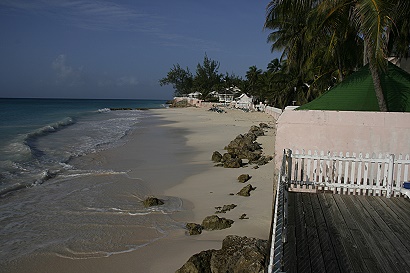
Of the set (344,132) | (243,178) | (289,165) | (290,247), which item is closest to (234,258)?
(290,247)

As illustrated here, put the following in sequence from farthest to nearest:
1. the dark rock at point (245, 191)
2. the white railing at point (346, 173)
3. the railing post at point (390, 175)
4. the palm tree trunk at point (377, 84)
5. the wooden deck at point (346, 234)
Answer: the dark rock at point (245, 191) < the palm tree trunk at point (377, 84) < the white railing at point (346, 173) < the railing post at point (390, 175) < the wooden deck at point (346, 234)

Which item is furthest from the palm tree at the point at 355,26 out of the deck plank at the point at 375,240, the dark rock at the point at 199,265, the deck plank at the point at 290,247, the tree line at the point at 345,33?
the dark rock at the point at 199,265

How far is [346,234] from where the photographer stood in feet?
17.1

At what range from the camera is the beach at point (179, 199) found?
6.29 metres

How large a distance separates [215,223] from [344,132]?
146 inches

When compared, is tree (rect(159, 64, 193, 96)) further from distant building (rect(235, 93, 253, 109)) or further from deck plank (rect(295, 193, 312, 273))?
deck plank (rect(295, 193, 312, 273))

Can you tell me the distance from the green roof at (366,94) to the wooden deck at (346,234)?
9.11ft

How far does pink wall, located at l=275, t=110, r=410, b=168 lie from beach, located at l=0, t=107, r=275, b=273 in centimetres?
194

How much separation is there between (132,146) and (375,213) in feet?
52.6

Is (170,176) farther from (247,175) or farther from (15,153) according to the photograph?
(15,153)

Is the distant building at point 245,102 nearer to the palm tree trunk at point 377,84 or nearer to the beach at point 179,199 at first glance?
the beach at point 179,199

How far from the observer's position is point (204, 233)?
7387 mm

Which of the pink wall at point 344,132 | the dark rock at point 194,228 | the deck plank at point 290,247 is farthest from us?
the pink wall at point 344,132

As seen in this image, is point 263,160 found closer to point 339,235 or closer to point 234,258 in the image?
point 339,235
